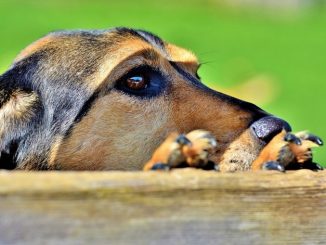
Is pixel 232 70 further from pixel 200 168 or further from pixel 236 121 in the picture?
pixel 200 168

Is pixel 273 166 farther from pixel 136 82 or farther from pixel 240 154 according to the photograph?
pixel 136 82

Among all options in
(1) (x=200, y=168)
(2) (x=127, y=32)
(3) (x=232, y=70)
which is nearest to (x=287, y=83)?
(3) (x=232, y=70)

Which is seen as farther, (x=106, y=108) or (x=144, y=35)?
(x=144, y=35)

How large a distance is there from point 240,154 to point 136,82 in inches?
34.6

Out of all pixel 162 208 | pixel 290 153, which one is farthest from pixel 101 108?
pixel 162 208

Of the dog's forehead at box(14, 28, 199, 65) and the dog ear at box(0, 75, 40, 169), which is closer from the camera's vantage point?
the dog ear at box(0, 75, 40, 169)

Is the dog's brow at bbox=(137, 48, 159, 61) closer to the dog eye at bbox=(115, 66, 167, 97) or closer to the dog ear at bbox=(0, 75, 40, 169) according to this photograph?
the dog eye at bbox=(115, 66, 167, 97)

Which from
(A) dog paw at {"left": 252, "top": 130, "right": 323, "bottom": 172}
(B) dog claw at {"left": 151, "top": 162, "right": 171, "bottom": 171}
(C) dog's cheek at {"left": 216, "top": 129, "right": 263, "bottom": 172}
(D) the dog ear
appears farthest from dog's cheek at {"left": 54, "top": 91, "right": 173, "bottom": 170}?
(B) dog claw at {"left": 151, "top": 162, "right": 171, "bottom": 171}

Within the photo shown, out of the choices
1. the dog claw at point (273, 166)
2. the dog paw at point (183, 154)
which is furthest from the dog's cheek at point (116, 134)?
the dog claw at point (273, 166)

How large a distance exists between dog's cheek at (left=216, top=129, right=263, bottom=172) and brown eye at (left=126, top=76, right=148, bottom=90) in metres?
0.75

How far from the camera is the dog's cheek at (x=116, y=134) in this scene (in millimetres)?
4070

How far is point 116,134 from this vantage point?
4.13m

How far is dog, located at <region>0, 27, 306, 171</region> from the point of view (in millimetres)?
4004

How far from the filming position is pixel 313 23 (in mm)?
22719
